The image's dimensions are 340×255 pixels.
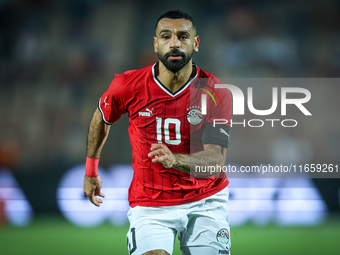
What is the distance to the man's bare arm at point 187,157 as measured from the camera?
5.94ft

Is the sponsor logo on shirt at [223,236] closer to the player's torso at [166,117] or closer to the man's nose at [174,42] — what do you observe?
the player's torso at [166,117]

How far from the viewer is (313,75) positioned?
4660 millimetres

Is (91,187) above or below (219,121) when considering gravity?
Result: below

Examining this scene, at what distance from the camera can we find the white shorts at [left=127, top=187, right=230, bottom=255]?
2100mm

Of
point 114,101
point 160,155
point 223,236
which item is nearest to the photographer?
point 160,155

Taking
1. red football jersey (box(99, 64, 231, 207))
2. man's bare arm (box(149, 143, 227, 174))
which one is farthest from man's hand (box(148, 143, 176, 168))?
red football jersey (box(99, 64, 231, 207))

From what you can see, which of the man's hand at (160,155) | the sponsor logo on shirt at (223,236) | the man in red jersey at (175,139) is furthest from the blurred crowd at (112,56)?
the man's hand at (160,155)

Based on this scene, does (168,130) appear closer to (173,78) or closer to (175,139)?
(175,139)

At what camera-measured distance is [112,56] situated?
A: 15.3ft

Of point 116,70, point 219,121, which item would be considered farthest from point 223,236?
point 116,70

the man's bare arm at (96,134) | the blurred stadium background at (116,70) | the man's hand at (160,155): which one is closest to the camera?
the man's hand at (160,155)

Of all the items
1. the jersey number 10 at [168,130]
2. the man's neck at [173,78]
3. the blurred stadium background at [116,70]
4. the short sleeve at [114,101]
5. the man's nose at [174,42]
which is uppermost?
the blurred stadium background at [116,70]

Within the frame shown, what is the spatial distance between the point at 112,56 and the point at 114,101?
2350 mm

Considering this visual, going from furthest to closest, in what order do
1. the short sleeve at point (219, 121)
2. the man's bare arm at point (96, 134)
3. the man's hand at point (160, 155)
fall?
the man's bare arm at point (96, 134), the short sleeve at point (219, 121), the man's hand at point (160, 155)
